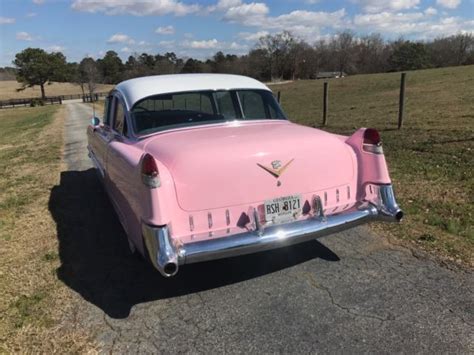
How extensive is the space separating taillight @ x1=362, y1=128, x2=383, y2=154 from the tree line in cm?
7556

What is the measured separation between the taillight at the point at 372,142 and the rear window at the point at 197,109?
4.24 feet

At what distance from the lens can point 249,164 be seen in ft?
11.2

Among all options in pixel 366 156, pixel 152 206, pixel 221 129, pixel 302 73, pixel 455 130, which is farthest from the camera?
pixel 302 73

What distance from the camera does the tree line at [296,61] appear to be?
81.2 metres

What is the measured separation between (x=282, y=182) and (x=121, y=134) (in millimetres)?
1981

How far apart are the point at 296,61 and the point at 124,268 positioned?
Result: 302 ft

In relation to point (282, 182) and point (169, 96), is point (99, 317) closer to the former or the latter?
point (282, 182)

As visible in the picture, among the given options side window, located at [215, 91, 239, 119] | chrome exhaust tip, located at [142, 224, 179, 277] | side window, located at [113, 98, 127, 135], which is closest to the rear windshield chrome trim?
side window, located at [215, 91, 239, 119]

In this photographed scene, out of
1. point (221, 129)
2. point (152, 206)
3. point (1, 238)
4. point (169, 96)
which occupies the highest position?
point (169, 96)

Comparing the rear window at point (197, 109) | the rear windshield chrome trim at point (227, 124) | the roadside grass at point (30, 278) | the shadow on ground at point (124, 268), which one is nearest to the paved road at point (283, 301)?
the shadow on ground at point (124, 268)

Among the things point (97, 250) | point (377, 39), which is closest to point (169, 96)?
point (97, 250)

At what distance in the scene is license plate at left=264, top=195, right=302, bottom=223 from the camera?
3467mm

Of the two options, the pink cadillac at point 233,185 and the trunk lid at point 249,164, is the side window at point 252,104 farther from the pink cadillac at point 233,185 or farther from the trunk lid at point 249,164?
the trunk lid at point 249,164

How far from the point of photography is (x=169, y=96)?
469 centimetres
